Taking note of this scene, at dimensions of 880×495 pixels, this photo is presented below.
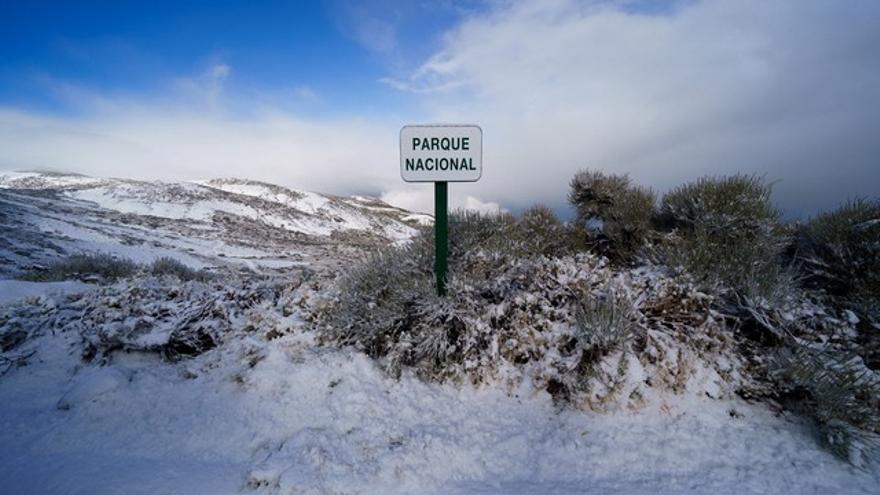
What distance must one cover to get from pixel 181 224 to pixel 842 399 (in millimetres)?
33818

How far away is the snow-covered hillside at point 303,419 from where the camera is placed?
317cm

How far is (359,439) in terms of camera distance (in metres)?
3.58

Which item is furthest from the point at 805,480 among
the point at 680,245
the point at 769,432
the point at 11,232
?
the point at 11,232

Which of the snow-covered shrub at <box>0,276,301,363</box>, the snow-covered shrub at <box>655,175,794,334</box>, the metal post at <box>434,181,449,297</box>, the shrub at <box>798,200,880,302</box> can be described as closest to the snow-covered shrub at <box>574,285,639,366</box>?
the snow-covered shrub at <box>655,175,794,334</box>

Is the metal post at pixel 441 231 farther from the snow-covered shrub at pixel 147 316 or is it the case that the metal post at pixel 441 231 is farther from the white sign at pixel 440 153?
the snow-covered shrub at pixel 147 316

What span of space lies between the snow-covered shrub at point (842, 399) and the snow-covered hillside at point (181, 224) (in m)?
4.82

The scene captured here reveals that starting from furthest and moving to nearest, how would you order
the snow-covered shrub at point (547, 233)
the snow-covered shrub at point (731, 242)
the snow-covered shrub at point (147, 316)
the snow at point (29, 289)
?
the snow at point (29, 289)
the snow-covered shrub at point (547, 233)
the snow-covered shrub at point (147, 316)
the snow-covered shrub at point (731, 242)

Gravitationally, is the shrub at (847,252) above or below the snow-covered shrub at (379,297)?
above

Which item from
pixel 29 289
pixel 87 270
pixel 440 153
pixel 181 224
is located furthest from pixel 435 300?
pixel 181 224

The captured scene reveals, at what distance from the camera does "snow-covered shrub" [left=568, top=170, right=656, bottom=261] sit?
6.88m

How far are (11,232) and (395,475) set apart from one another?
2246 centimetres

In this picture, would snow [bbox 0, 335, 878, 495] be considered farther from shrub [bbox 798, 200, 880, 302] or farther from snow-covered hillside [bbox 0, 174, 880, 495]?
shrub [bbox 798, 200, 880, 302]

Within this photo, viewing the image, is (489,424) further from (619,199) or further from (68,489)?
(619,199)

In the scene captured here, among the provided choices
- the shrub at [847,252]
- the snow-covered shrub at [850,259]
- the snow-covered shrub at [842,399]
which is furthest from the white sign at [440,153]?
the shrub at [847,252]
